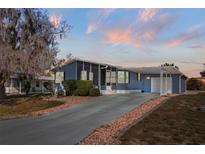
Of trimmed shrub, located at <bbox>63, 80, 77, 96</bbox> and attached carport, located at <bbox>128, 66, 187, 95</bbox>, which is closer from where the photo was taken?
trimmed shrub, located at <bbox>63, 80, 77, 96</bbox>

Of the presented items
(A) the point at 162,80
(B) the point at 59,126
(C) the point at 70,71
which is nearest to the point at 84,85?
(C) the point at 70,71

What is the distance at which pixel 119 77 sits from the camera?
116 ft

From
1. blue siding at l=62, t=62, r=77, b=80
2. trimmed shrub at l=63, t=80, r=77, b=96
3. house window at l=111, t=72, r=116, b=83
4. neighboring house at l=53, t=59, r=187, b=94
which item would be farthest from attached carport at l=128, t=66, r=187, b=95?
trimmed shrub at l=63, t=80, r=77, b=96

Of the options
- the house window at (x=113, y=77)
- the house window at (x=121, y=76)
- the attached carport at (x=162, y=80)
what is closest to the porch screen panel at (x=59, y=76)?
the house window at (x=113, y=77)

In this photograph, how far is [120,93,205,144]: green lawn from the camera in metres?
10.4

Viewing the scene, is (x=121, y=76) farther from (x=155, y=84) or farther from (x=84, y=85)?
(x=84, y=85)

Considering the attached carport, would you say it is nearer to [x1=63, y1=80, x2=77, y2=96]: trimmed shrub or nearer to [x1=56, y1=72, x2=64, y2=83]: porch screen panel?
[x1=56, y1=72, x2=64, y2=83]: porch screen panel

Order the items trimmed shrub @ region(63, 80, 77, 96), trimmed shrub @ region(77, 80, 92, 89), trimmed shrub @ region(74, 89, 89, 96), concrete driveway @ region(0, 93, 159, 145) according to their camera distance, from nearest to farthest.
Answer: concrete driveway @ region(0, 93, 159, 145), trimmed shrub @ region(74, 89, 89, 96), trimmed shrub @ region(77, 80, 92, 89), trimmed shrub @ region(63, 80, 77, 96)

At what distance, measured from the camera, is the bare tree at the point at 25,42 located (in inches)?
926

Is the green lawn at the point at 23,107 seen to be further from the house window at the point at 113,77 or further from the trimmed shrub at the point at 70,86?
the house window at the point at 113,77

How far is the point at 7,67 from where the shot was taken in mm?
23156

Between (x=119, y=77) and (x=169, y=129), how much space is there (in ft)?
77.1

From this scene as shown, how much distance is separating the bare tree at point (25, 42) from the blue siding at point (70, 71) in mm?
5658

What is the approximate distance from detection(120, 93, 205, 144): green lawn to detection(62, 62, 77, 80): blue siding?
16.9 meters
